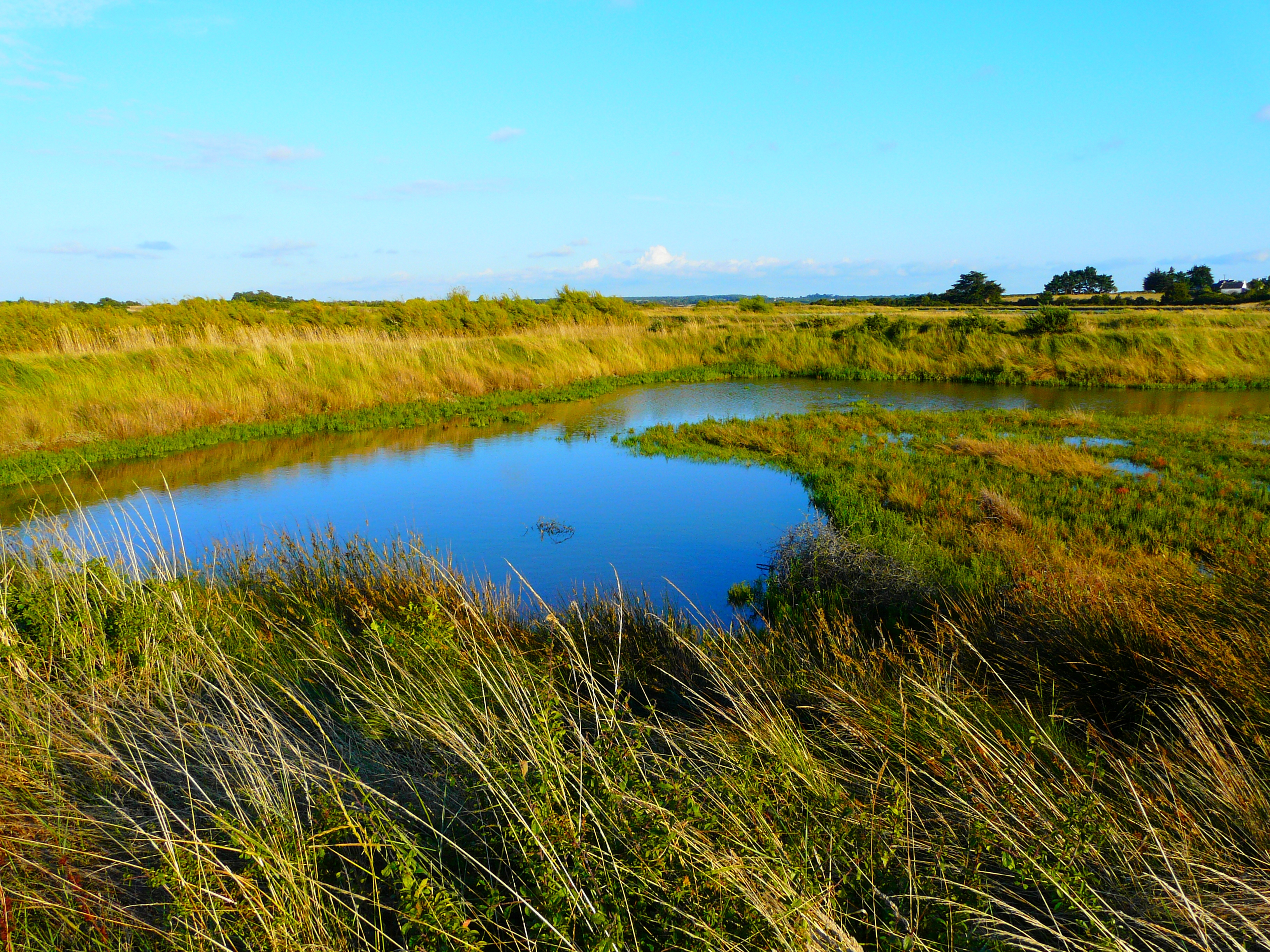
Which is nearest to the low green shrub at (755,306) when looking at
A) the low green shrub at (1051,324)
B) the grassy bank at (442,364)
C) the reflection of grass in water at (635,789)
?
the grassy bank at (442,364)

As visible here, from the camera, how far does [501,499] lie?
9.27 m

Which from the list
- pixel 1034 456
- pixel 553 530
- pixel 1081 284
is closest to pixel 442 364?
pixel 553 530

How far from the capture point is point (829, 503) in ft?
27.1

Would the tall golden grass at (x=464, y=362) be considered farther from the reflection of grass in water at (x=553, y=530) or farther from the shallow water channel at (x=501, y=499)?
the reflection of grass in water at (x=553, y=530)

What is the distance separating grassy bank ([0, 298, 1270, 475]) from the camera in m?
12.3

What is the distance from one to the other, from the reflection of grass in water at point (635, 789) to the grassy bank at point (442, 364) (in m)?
9.27

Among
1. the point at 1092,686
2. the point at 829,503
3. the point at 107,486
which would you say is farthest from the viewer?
the point at 107,486

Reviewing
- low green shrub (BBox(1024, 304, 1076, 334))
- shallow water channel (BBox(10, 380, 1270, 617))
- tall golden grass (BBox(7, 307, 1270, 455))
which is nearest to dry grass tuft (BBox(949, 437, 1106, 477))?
shallow water channel (BBox(10, 380, 1270, 617))

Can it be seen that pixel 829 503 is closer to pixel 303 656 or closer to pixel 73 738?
pixel 303 656

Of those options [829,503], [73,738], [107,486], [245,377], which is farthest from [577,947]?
[245,377]

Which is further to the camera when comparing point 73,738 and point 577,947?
point 73,738

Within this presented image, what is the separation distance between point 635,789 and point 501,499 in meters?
7.32

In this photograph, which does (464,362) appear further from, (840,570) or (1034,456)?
(840,570)

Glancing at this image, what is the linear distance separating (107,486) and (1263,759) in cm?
1176
